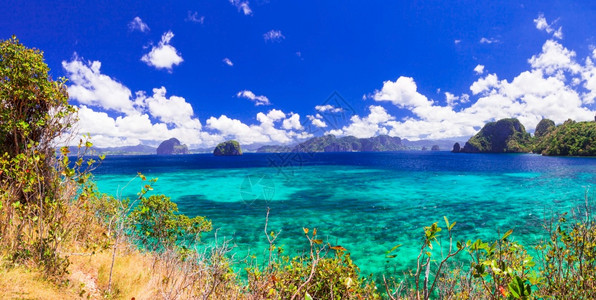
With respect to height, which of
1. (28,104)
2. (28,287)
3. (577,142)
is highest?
(577,142)

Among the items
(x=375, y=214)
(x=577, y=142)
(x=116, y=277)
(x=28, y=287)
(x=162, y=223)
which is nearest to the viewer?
(x=28, y=287)

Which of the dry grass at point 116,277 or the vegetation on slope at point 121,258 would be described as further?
the dry grass at point 116,277

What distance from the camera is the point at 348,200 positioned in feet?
108

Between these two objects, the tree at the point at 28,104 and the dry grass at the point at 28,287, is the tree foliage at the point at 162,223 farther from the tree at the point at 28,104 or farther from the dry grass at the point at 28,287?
the dry grass at the point at 28,287

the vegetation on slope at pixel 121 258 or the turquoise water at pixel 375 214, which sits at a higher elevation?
the vegetation on slope at pixel 121 258

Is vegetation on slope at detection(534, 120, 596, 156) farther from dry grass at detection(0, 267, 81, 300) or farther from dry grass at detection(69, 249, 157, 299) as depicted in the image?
dry grass at detection(0, 267, 81, 300)

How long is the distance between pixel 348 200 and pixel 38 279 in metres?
30.5

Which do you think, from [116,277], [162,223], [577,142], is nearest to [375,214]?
[162,223]

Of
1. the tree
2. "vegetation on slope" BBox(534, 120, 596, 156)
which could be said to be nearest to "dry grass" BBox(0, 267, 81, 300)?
the tree

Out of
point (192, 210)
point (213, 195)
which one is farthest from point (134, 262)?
point (213, 195)

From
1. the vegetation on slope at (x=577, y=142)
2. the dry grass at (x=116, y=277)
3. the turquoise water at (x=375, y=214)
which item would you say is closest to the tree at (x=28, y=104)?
the dry grass at (x=116, y=277)

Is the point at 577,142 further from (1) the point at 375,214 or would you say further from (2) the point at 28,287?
(2) the point at 28,287

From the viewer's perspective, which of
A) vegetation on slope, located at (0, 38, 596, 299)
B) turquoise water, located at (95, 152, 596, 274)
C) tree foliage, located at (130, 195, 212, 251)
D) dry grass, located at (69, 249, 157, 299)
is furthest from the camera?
turquoise water, located at (95, 152, 596, 274)

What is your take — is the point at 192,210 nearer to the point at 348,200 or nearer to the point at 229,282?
the point at 348,200
